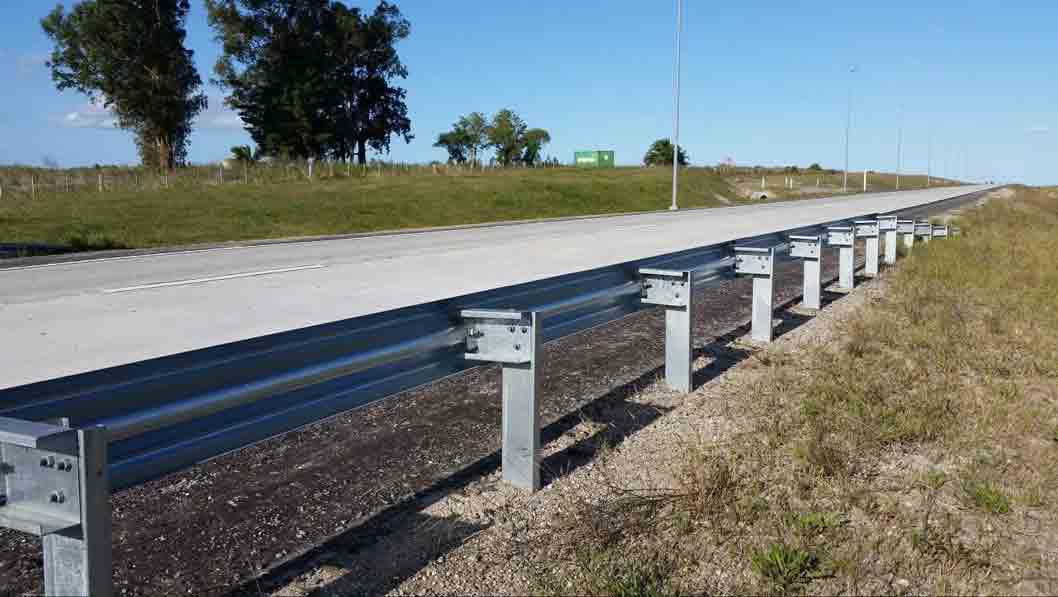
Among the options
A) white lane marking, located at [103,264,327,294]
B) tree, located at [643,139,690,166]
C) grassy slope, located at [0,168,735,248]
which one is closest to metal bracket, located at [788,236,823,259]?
white lane marking, located at [103,264,327,294]

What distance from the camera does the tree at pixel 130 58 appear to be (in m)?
62.3

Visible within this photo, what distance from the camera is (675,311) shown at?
5770 mm

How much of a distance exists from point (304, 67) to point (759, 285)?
216 feet

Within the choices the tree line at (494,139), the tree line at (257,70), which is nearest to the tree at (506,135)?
the tree line at (494,139)

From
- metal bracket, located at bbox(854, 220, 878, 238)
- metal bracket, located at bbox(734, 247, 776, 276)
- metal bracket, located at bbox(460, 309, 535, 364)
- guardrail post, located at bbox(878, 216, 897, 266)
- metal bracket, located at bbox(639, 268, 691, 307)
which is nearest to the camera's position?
metal bracket, located at bbox(460, 309, 535, 364)

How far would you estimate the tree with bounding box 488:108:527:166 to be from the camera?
132m

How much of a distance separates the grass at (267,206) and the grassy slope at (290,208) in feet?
0.11

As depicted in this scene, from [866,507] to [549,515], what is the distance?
130 centimetres

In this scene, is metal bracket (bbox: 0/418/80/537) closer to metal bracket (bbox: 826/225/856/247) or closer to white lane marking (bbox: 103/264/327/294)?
white lane marking (bbox: 103/264/327/294)

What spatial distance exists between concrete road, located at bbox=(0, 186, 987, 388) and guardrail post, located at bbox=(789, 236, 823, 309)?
3412 millimetres

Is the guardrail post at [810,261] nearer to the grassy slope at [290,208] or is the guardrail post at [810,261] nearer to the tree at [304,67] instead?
the grassy slope at [290,208]

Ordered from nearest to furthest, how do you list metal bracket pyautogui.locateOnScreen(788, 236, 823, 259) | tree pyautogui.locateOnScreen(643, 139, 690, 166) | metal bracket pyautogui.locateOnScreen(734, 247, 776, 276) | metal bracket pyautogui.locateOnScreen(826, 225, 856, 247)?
metal bracket pyautogui.locateOnScreen(734, 247, 776, 276)
metal bracket pyautogui.locateOnScreen(788, 236, 823, 259)
metal bracket pyautogui.locateOnScreen(826, 225, 856, 247)
tree pyautogui.locateOnScreen(643, 139, 690, 166)

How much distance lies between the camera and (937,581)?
3.00m

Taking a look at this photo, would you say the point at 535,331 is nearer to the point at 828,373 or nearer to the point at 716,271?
the point at 828,373
